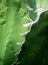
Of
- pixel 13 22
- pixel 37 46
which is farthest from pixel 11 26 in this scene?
pixel 37 46

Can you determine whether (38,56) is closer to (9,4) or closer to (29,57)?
(29,57)

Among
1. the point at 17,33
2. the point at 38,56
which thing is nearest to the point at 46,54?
the point at 38,56

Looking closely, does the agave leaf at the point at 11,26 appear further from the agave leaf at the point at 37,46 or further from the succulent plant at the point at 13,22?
the agave leaf at the point at 37,46

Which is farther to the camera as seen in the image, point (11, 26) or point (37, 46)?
point (11, 26)

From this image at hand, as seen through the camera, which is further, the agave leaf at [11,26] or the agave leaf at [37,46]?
the agave leaf at [11,26]

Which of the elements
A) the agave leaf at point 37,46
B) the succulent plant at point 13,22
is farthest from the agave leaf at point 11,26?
the agave leaf at point 37,46

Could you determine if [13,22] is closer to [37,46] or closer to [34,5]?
[34,5]
